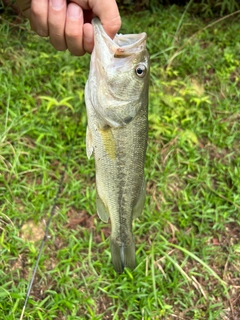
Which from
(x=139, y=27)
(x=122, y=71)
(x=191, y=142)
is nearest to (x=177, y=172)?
(x=191, y=142)

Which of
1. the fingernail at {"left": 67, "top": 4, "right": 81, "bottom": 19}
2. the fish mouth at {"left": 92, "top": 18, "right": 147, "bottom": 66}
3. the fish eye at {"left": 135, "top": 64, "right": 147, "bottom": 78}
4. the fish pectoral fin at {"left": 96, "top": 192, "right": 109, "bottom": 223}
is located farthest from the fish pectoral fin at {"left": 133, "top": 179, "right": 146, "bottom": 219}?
the fingernail at {"left": 67, "top": 4, "right": 81, "bottom": 19}

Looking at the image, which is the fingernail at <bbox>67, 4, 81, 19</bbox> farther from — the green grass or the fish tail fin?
the green grass

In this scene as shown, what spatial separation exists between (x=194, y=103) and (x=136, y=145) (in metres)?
2.67

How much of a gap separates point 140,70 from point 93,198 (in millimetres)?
1781

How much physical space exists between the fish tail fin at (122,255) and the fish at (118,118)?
26 cm

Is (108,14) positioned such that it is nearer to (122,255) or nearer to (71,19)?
(71,19)

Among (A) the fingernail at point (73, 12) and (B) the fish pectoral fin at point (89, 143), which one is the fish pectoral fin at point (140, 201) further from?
(A) the fingernail at point (73, 12)

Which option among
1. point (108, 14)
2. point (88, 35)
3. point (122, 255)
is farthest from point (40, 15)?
point (122, 255)

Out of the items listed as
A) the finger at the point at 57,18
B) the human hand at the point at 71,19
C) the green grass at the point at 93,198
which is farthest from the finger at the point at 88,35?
the green grass at the point at 93,198

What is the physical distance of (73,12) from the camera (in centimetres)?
193

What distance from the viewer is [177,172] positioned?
3.82 metres

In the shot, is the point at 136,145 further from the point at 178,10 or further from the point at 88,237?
the point at 178,10

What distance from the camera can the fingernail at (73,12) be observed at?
1.93 m

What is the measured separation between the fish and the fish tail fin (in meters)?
0.26
